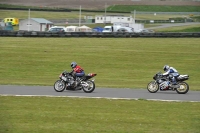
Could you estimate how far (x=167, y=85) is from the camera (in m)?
23.7

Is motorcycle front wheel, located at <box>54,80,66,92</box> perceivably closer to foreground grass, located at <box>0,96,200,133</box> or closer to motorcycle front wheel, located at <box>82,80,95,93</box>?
motorcycle front wheel, located at <box>82,80,95,93</box>

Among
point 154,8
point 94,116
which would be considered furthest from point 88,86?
point 154,8

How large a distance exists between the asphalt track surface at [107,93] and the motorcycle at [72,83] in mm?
235

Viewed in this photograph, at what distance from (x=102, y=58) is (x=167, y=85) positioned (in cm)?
1405

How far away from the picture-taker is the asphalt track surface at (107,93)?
21.2 m

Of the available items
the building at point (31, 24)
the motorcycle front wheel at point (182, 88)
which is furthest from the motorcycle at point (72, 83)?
the building at point (31, 24)

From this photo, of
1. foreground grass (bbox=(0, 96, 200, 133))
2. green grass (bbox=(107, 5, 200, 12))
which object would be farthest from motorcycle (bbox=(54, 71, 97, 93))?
green grass (bbox=(107, 5, 200, 12))

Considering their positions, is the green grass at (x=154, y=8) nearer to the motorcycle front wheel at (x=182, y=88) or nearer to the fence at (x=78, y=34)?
the fence at (x=78, y=34)

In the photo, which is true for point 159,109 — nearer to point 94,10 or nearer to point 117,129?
point 117,129

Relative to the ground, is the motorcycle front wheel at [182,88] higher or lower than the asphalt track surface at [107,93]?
higher

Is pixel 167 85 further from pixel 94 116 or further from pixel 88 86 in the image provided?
pixel 94 116

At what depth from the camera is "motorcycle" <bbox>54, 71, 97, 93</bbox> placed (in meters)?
23.0

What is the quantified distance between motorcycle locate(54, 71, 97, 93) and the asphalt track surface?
0.24 m

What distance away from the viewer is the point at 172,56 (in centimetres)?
3881
